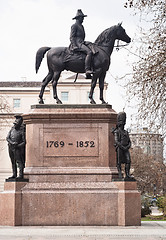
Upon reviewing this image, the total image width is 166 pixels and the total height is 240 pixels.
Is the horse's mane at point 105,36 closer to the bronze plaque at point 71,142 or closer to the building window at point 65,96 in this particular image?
the bronze plaque at point 71,142

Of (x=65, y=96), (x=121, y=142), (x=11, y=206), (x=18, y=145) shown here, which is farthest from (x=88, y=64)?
(x=65, y=96)

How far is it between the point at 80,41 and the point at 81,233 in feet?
21.6

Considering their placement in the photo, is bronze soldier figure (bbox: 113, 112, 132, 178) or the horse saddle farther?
the horse saddle

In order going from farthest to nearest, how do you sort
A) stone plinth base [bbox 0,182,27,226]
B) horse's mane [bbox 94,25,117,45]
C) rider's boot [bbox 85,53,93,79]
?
1. horse's mane [bbox 94,25,117,45]
2. rider's boot [bbox 85,53,93,79]
3. stone plinth base [bbox 0,182,27,226]

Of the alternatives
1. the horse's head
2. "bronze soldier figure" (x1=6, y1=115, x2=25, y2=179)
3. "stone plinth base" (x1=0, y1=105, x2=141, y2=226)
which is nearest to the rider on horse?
the horse's head

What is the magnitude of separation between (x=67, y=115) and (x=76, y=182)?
2.05 metres

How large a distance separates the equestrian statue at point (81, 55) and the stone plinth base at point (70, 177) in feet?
3.32

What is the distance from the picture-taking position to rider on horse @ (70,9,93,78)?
15.8 metres

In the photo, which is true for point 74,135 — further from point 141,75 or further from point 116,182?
point 141,75

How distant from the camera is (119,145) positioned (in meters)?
14.7

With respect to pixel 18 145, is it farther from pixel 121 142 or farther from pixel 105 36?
pixel 105 36

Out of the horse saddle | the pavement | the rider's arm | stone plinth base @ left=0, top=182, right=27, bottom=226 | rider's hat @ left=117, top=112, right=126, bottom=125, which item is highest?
the rider's arm

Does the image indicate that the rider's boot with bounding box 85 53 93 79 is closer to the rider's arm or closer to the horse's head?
the rider's arm

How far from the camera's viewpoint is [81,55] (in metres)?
16.1
